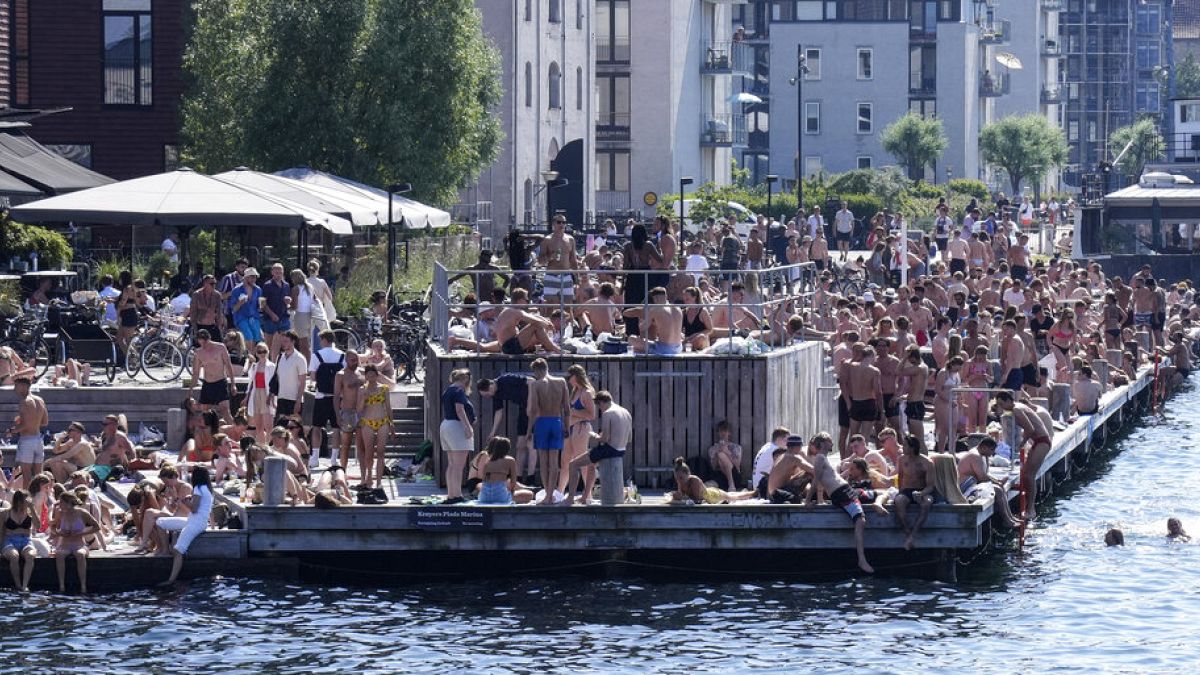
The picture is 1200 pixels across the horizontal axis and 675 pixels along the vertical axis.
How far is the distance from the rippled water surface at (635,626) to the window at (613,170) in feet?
190

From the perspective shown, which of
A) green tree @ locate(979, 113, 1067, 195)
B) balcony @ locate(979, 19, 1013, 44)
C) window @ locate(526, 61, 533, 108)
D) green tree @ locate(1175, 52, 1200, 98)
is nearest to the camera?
window @ locate(526, 61, 533, 108)

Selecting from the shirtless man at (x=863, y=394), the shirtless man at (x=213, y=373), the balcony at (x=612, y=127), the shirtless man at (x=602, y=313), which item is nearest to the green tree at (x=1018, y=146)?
the balcony at (x=612, y=127)

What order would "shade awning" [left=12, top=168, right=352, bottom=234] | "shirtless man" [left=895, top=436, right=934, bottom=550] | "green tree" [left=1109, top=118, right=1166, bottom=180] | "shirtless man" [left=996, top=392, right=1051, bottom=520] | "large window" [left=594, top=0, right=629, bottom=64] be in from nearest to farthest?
"shirtless man" [left=895, top=436, right=934, bottom=550], "shirtless man" [left=996, top=392, right=1051, bottom=520], "shade awning" [left=12, top=168, right=352, bottom=234], "large window" [left=594, top=0, right=629, bottom=64], "green tree" [left=1109, top=118, right=1166, bottom=180]

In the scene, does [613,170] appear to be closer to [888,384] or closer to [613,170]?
[613,170]

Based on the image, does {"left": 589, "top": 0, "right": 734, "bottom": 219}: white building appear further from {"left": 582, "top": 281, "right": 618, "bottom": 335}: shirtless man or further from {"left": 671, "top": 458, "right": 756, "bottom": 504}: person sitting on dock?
{"left": 671, "top": 458, "right": 756, "bottom": 504}: person sitting on dock

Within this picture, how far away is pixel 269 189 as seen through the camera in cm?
3594

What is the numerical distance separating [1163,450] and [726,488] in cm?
1707

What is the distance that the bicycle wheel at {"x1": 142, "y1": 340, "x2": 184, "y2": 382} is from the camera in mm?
32062

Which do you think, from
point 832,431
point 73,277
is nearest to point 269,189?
point 73,277

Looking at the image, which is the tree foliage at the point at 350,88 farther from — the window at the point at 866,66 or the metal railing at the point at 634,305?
the window at the point at 866,66

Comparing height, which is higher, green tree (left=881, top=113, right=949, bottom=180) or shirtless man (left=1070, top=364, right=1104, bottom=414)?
green tree (left=881, top=113, right=949, bottom=180)

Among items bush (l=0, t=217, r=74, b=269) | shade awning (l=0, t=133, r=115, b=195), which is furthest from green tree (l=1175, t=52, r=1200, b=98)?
bush (l=0, t=217, r=74, b=269)

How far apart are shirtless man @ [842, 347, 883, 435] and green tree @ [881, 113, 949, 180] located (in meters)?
72.5

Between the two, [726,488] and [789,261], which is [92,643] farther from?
→ [789,261]
